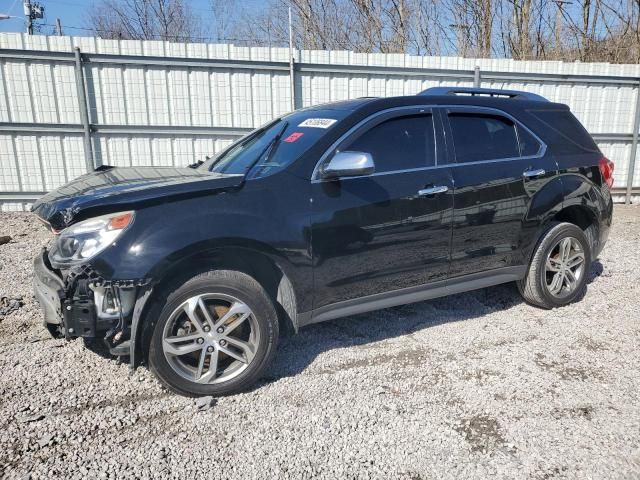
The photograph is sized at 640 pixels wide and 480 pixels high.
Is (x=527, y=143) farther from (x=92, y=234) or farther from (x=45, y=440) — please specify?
(x=45, y=440)

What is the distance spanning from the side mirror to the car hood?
1.95 ft

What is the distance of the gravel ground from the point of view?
8.09ft

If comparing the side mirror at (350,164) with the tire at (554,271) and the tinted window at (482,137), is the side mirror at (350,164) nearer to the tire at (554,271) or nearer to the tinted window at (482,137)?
the tinted window at (482,137)

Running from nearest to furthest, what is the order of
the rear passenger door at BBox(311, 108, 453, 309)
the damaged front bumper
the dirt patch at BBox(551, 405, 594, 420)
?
the damaged front bumper
the dirt patch at BBox(551, 405, 594, 420)
the rear passenger door at BBox(311, 108, 453, 309)

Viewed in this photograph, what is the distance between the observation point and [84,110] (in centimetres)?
772

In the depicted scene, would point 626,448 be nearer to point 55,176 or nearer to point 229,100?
point 229,100

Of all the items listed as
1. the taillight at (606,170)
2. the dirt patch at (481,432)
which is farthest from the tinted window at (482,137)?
the dirt patch at (481,432)

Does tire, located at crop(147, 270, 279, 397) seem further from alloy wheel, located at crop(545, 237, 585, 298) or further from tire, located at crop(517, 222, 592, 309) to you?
alloy wheel, located at crop(545, 237, 585, 298)

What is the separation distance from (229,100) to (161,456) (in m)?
6.83

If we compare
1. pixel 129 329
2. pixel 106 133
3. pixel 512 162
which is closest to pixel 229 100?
pixel 106 133

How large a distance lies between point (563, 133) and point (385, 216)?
220 cm

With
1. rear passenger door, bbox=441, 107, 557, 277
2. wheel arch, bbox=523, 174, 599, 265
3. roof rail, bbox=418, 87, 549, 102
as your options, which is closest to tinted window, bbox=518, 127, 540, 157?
rear passenger door, bbox=441, 107, 557, 277

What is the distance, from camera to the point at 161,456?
252 centimetres

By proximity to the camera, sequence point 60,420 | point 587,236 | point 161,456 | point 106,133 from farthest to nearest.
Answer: point 106,133, point 587,236, point 60,420, point 161,456
